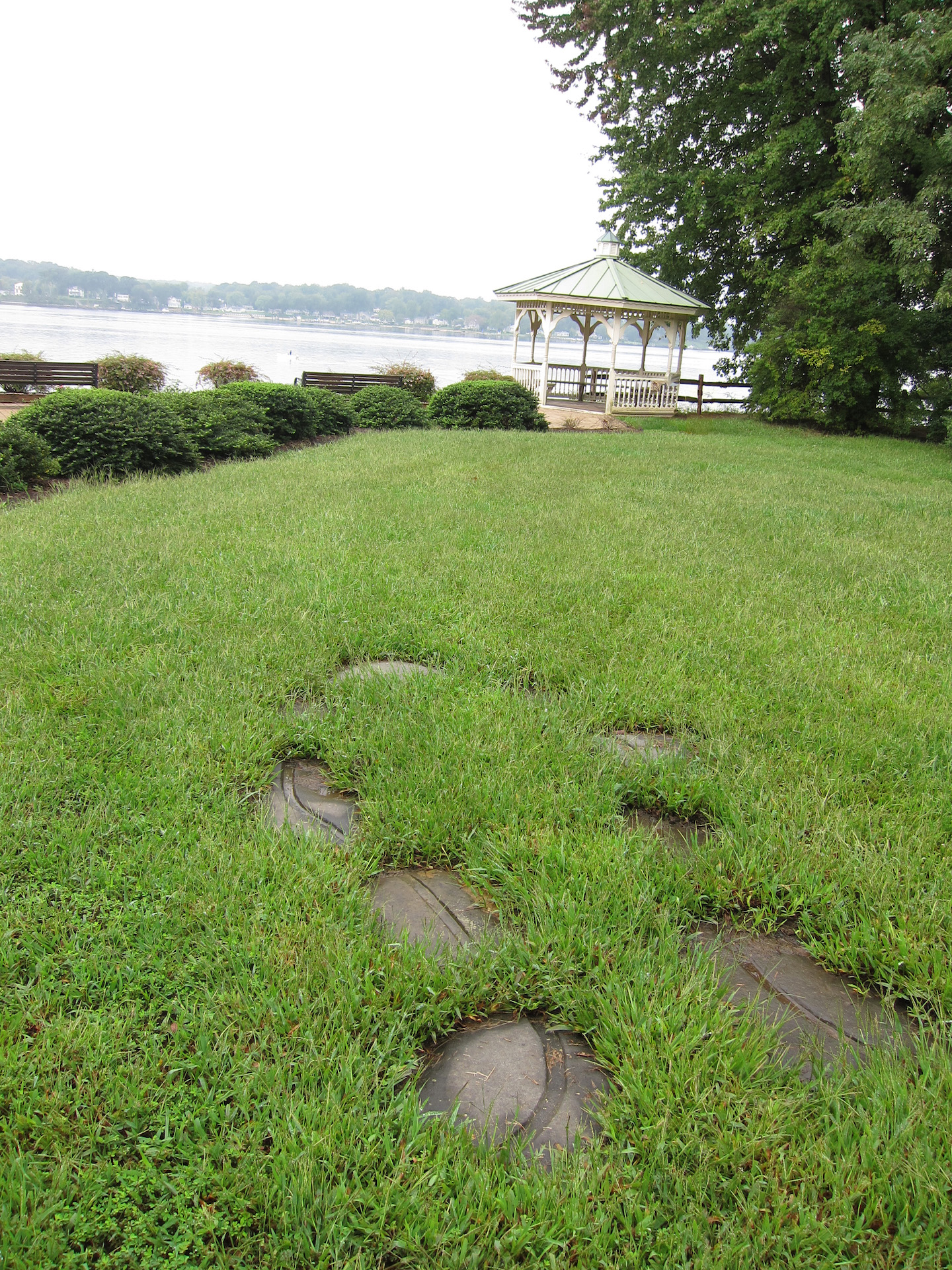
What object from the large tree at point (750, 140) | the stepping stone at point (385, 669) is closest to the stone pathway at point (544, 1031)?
the stepping stone at point (385, 669)

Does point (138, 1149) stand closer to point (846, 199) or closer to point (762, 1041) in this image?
point (762, 1041)

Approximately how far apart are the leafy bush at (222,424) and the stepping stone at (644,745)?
876 centimetres

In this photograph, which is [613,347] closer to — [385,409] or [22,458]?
[385,409]

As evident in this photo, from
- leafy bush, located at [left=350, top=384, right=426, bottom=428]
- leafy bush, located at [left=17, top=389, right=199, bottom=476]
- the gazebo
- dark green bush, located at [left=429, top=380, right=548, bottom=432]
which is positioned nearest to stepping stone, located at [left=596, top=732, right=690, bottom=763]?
leafy bush, located at [left=17, top=389, right=199, bottom=476]

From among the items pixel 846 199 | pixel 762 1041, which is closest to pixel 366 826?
pixel 762 1041

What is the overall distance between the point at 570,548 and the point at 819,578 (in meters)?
1.82

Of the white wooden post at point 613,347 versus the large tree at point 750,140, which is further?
the white wooden post at point 613,347

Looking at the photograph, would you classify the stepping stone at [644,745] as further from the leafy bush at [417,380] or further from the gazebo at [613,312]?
the gazebo at [613,312]

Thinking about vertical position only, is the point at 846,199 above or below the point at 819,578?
above

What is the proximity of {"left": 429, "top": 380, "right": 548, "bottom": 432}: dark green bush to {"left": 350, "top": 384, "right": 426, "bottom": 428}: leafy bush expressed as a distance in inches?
26.4

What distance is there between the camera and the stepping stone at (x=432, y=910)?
7.26 feet

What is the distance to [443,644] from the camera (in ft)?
13.5

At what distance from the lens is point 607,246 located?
23.9m

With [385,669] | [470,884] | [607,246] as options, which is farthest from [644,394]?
[470,884]
